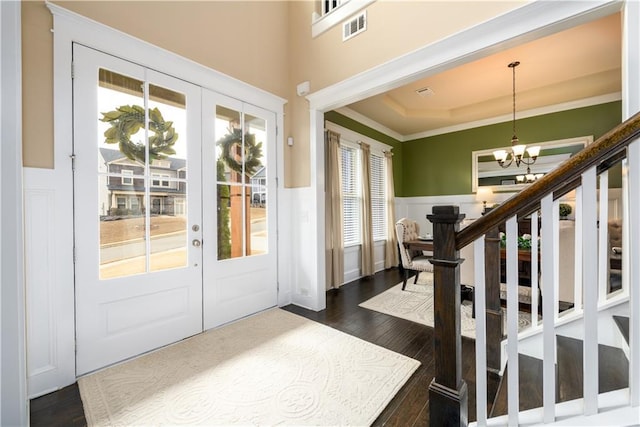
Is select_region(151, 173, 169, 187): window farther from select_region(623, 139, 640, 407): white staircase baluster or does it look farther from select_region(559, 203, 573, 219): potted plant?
select_region(559, 203, 573, 219): potted plant

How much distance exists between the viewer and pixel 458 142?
525cm

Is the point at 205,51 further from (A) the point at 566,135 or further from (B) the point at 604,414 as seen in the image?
(A) the point at 566,135

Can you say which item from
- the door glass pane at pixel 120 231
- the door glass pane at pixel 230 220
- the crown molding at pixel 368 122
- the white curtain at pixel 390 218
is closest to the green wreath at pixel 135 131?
the door glass pane at pixel 120 231

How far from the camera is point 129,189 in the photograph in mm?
2156

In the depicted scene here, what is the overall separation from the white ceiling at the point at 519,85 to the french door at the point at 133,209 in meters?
2.82

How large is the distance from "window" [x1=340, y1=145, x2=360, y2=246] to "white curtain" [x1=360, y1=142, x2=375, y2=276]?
89mm

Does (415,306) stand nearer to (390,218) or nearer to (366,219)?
(366,219)

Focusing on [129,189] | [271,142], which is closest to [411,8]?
[271,142]

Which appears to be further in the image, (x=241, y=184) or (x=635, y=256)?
(x=241, y=184)

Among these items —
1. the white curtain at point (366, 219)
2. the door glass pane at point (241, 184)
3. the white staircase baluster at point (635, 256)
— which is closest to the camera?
the white staircase baluster at point (635, 256)

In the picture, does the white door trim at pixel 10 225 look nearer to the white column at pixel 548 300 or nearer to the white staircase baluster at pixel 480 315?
the white staircase baluster at pixel 480 315

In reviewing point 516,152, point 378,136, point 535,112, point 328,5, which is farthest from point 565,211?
point 328,5

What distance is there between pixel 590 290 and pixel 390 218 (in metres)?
4.55

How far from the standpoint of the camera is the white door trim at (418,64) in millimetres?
1796
